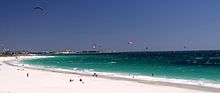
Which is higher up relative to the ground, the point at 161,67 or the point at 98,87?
the point at 161,67

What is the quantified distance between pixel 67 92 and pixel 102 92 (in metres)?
2.48

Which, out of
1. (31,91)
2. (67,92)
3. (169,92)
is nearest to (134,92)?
(169,92)

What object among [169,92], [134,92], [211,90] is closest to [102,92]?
[134,92]

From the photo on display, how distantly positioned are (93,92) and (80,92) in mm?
937

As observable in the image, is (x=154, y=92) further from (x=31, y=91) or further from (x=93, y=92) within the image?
(x=31, y=91)

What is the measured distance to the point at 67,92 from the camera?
87.2 ft

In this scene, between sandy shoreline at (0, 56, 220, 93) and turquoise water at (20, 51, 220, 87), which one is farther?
turquoise water at (20, 51, 220, 87)

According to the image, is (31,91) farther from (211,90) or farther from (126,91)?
(211,90)

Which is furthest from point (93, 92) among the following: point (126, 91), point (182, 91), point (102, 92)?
point (182, 91)

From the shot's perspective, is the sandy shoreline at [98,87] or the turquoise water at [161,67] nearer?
the sandy shoreline at [98,87]

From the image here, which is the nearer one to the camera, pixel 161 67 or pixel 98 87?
pixel 98 87

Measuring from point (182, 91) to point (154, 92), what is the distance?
2021 mm

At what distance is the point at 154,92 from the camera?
26.4 m

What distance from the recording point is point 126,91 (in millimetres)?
27016
